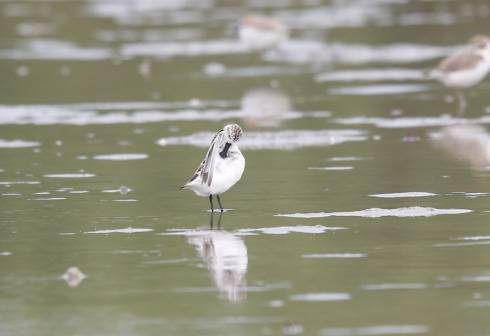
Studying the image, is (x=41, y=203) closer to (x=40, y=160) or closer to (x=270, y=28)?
(x=40, y=160)

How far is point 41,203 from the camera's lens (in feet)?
44.7

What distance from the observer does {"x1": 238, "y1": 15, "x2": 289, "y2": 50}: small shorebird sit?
29.5 metres

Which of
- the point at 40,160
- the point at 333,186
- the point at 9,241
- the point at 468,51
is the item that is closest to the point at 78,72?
the point at 468,51

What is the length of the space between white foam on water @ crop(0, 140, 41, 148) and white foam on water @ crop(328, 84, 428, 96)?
6290mm

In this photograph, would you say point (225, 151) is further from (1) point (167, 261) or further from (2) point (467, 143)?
(2) point (467, 143)

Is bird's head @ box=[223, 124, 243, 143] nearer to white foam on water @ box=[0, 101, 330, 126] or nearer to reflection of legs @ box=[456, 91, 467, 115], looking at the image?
white foam on water @ box=[0, 101, 330, 126]

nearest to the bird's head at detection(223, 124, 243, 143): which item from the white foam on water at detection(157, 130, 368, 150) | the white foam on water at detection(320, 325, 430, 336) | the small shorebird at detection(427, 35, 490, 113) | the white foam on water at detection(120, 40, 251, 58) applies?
the white foam on water at detection(320, 325, 430, 336)

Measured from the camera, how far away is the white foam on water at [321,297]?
29.7ft

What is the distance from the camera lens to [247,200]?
13.7m

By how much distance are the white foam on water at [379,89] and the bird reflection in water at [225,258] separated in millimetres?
11299

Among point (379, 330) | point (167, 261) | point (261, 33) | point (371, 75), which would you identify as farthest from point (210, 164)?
point (261, 33)

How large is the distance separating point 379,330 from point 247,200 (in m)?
5.62

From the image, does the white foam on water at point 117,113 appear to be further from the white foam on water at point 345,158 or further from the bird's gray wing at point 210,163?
the bird's gray wing at point 210,163

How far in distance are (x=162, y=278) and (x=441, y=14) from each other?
28.2 meters
